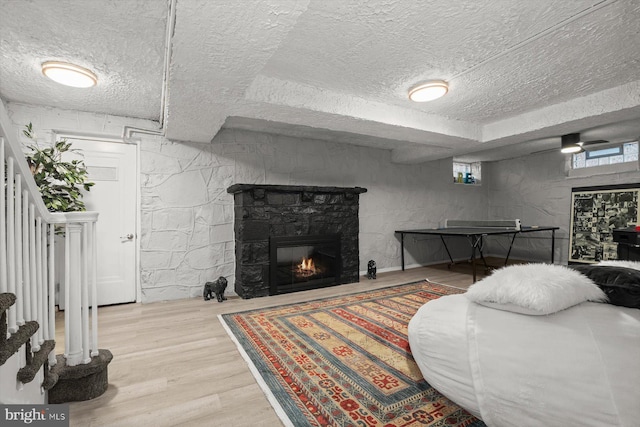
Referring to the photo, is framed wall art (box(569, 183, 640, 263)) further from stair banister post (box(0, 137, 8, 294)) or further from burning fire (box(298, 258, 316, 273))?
stair banister post (box(0, 137, 8, 294))

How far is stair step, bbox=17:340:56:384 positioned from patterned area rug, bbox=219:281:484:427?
1.03 meters

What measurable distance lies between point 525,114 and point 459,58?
179 centimetres

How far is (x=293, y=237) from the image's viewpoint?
374 cm

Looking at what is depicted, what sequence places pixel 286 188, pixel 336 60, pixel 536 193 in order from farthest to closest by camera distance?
pixel 536 193, pixel 286 188, pixel 336 60

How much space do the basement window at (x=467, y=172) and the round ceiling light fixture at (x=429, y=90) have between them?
400 cm

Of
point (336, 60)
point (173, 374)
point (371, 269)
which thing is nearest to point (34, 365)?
point (173, 374)

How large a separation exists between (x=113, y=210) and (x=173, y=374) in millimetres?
2273

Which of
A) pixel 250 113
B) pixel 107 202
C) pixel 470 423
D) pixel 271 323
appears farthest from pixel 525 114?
pixel 107 202

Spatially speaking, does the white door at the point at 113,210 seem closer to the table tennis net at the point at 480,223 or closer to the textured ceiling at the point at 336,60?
the textured ceiling at the point at 336,60

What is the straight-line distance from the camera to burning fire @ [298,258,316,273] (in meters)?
3.87

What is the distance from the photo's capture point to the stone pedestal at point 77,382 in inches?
60.4

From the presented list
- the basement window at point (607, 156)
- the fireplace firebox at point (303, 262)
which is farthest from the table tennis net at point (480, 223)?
the fireplace firebox at point (303, 262)

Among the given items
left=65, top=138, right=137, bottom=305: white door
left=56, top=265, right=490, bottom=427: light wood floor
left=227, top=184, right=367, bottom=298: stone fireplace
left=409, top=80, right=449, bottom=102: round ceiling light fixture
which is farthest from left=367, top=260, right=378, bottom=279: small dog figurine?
left=65, top=138, right=137, bottom=305: white door

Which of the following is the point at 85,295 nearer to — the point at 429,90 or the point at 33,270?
the point at 33,270
